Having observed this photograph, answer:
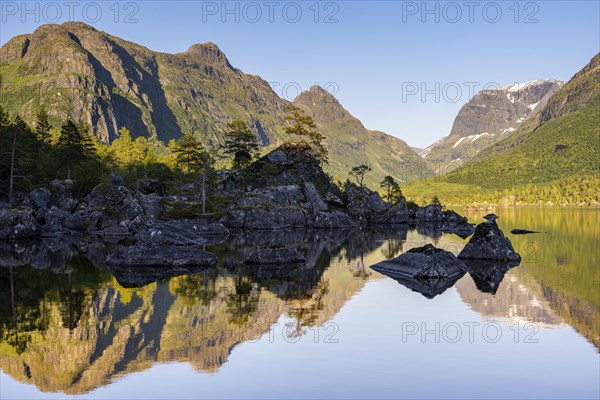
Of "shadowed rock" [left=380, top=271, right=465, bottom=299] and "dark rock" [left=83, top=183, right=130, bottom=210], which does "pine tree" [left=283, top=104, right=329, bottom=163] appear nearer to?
"dark rock" [left=83, top=183, right=130, bottom=210]

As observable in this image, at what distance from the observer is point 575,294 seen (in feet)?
103

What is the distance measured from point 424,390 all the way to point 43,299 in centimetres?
2366

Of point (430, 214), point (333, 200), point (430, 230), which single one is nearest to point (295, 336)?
point (430, 230)

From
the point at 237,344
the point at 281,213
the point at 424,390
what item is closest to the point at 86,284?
the point at 237,344

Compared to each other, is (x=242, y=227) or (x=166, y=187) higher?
(x=166, y=187)

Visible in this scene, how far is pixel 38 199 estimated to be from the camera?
299 ft

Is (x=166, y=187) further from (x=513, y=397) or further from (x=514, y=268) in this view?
(x=513, y=397)

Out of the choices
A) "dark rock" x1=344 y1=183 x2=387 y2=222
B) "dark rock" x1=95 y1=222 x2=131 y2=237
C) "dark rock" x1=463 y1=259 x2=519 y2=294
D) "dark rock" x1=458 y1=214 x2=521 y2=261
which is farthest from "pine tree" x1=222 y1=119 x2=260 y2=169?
"dark rock" x1=463 y1=259 x2=519 y2=294

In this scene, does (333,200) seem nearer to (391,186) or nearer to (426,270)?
(391,186)

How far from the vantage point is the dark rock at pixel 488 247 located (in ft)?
163

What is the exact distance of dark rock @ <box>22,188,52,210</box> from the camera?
3506 inches

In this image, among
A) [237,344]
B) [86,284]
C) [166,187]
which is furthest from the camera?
[166,187]

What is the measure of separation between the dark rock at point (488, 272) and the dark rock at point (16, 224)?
60.9 metres

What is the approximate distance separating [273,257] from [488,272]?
18.5 m
